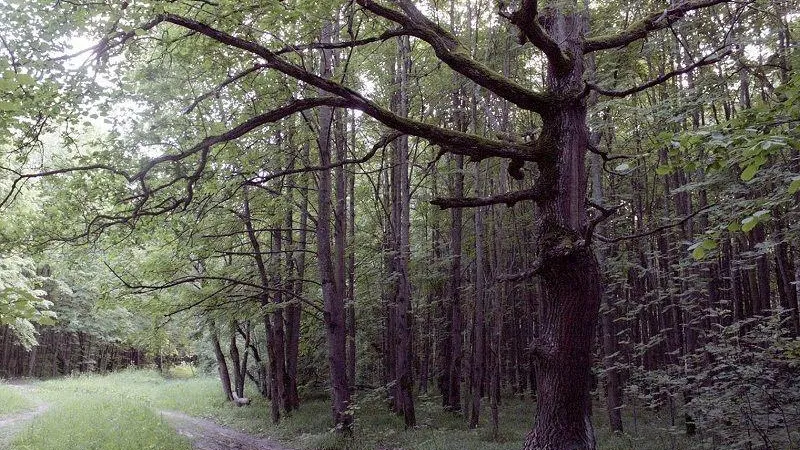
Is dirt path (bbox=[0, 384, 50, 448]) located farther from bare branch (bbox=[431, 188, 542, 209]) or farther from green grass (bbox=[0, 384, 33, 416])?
bare branch (bbox=[431, 188, 542, 209])

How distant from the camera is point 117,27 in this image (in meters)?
5.57

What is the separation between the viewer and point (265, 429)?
1488 cm

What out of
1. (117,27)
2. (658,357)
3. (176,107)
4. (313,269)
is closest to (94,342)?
(313,269)

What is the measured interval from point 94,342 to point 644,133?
149 feet

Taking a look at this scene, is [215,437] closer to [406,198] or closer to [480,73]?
[406,198]

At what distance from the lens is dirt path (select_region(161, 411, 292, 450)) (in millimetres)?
12336

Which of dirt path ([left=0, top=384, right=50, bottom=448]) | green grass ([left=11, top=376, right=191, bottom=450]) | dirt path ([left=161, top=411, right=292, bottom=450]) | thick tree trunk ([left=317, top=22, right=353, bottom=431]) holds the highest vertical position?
thick tree trunk ([left=317, top=22, right=353, bottom=431])

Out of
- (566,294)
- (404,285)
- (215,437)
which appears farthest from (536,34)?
(215,437)

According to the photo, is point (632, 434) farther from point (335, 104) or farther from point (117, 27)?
point (117, 27)

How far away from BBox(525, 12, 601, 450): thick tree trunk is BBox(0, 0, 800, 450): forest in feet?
0.08

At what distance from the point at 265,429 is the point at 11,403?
9.77 metres

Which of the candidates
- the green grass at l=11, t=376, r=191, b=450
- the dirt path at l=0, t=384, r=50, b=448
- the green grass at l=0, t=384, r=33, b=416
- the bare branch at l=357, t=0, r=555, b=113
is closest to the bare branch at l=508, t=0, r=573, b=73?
the bare branch at l=357, t=0, r=555, b=113

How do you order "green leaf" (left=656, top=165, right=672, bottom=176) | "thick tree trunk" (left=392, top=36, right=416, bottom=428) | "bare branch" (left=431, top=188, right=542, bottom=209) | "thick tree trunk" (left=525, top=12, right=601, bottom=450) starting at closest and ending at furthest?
"green leaf" (left=656, top=165, right=672, bottom=176) → "thick tree trunk" (left=525, top=12, right=601, bottom=450) → "bare branch" (left=431, top=188, right=542, bottom=209) → "thick tree trunk" (left=392, top=36, right=416, bottom=428)

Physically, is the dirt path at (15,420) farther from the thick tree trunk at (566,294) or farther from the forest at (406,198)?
the thick tree trunk at (566,294)
